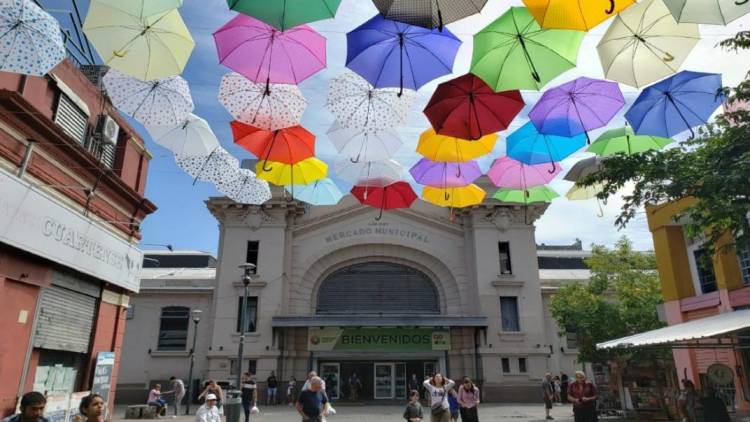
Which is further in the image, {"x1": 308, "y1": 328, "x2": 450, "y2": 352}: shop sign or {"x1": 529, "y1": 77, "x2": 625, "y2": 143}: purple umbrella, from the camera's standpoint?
{"x1": 308, "y1": 328, "x2": 450, "y2": 352}: shop sign

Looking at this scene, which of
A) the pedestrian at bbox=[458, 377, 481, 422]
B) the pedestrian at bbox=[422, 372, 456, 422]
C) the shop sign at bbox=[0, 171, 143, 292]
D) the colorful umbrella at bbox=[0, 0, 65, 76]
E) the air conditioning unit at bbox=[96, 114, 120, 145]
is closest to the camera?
the colorful umbrella at bbox=[0, 0, 65, 76]

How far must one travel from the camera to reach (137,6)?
6430mm

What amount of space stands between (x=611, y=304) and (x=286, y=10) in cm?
2192

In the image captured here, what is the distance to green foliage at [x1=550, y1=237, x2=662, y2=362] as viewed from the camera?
2223 cm

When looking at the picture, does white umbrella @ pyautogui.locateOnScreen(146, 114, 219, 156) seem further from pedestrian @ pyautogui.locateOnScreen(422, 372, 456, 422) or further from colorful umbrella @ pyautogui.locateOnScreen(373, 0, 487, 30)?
pedestrian @ pyautogui.locateOnScreen(422, 372, 456, 422)

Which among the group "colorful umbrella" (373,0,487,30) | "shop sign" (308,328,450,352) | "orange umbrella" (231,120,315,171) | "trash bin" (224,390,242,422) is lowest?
"trash bin" (224,390,242,422)

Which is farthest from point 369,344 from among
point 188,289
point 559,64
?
point 559,64

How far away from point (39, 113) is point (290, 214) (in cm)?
1947

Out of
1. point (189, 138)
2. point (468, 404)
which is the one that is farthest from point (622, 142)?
point (189, 138)

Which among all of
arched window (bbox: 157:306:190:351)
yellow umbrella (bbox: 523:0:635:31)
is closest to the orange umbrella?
yellow umbrella (bbox: 523:0:635:31)

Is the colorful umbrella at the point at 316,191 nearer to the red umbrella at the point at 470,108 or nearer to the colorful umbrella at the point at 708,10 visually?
the red umbrella at the point at 470,108

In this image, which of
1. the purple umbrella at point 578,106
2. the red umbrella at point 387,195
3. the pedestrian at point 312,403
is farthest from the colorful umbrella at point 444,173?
the pedestrian at point 312,403

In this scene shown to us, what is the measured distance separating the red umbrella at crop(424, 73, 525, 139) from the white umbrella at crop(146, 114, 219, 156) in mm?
4166

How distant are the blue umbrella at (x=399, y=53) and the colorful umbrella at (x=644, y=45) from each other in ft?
7.45
